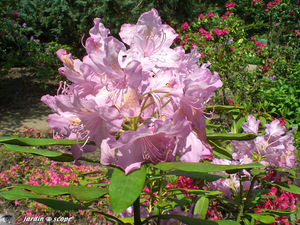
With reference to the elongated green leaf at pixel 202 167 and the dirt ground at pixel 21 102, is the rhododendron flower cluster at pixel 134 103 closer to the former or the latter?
the elongated green leaf at pixel 202 167

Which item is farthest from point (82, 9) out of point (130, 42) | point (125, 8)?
point (130, 42)

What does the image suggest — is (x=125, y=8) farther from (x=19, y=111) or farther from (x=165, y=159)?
(x=165, y=159)

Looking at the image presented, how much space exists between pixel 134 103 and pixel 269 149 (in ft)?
2.93

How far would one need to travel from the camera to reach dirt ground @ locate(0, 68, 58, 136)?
5.62 meters

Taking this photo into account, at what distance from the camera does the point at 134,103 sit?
0.66m

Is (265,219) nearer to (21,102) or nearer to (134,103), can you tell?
(134,103)

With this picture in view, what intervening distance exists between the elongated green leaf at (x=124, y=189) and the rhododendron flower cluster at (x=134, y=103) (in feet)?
0.09

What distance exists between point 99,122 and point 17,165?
3416 mm

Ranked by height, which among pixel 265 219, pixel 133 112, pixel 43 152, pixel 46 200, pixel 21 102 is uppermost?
pixel 133 112

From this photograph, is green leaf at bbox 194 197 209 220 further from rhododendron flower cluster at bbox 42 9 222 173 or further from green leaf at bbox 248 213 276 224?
rhododendron flower cluster at bbox 42 9 222 173

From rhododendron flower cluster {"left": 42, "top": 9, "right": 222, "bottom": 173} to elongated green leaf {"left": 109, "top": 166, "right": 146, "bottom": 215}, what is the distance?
27 mm

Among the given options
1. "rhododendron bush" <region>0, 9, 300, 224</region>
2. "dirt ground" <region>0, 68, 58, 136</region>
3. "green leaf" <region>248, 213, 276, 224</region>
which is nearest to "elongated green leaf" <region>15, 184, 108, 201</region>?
"rhododendron bush" <region>0, 9, 300, 224</region>

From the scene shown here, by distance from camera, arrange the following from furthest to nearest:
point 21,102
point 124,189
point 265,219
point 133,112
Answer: point 21,102
point 265,219
point 133,112
point 124,189

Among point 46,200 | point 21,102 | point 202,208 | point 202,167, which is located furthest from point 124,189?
point 21,102
